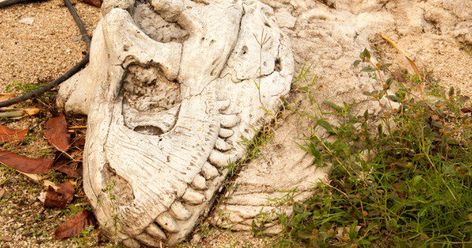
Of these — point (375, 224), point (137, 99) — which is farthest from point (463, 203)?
point (137, 99)

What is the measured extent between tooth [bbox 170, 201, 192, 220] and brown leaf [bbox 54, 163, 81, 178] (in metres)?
0.74

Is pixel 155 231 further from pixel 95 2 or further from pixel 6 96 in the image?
pixel 95 2

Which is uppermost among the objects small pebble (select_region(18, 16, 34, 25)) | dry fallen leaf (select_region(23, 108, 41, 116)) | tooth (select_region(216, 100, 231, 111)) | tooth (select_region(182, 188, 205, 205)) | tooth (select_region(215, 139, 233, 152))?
tooth (select_region(216, 100, 231, 111))

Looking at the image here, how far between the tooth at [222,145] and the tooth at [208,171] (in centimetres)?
10

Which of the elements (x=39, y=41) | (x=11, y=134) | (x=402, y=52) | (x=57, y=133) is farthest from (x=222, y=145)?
(x=39, y=41)

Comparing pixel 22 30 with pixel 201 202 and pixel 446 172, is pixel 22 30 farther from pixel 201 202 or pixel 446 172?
pixel 446 172

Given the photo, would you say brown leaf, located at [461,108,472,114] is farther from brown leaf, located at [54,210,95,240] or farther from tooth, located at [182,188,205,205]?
brown leaf, located at [54,210,95,240]

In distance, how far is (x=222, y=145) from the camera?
113 inches

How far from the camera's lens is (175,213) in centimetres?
271

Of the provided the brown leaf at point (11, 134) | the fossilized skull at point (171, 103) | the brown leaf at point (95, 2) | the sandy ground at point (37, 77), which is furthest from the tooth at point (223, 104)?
the brown leaf at point (95, 2)

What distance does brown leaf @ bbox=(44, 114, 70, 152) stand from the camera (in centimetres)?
339

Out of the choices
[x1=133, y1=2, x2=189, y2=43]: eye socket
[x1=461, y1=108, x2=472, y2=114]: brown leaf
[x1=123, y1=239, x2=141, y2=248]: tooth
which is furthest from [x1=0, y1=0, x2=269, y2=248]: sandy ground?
[x1=461, y1=108, x2=472, y2=114]: brown leaf

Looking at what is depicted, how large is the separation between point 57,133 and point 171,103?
77 centimetres

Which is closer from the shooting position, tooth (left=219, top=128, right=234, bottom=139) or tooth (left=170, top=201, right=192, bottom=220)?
tooth (left=170, top=201, right=192, bottom=220)
